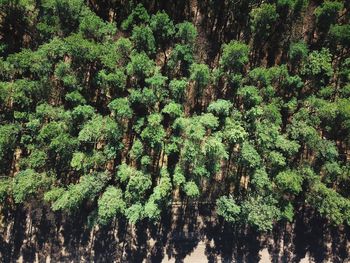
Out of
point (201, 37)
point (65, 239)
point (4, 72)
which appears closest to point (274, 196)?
point (201, 37)

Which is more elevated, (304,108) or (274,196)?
(304,108)

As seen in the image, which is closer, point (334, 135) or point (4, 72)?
point (4, 72)

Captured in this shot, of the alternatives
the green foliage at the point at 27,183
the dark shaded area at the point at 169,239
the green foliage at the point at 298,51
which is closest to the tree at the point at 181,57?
the green foliage at the point at 298,51

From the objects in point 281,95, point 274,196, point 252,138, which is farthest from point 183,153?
point 281,95

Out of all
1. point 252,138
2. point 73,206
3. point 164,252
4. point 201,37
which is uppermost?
point 201,37

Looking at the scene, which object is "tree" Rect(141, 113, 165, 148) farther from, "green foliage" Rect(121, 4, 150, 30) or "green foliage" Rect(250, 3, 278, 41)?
"green foliage" Rect(250, 3, 278, 41)

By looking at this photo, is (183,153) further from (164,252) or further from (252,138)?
(164,252)

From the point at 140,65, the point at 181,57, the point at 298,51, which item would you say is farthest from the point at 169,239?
the point at 298,51
